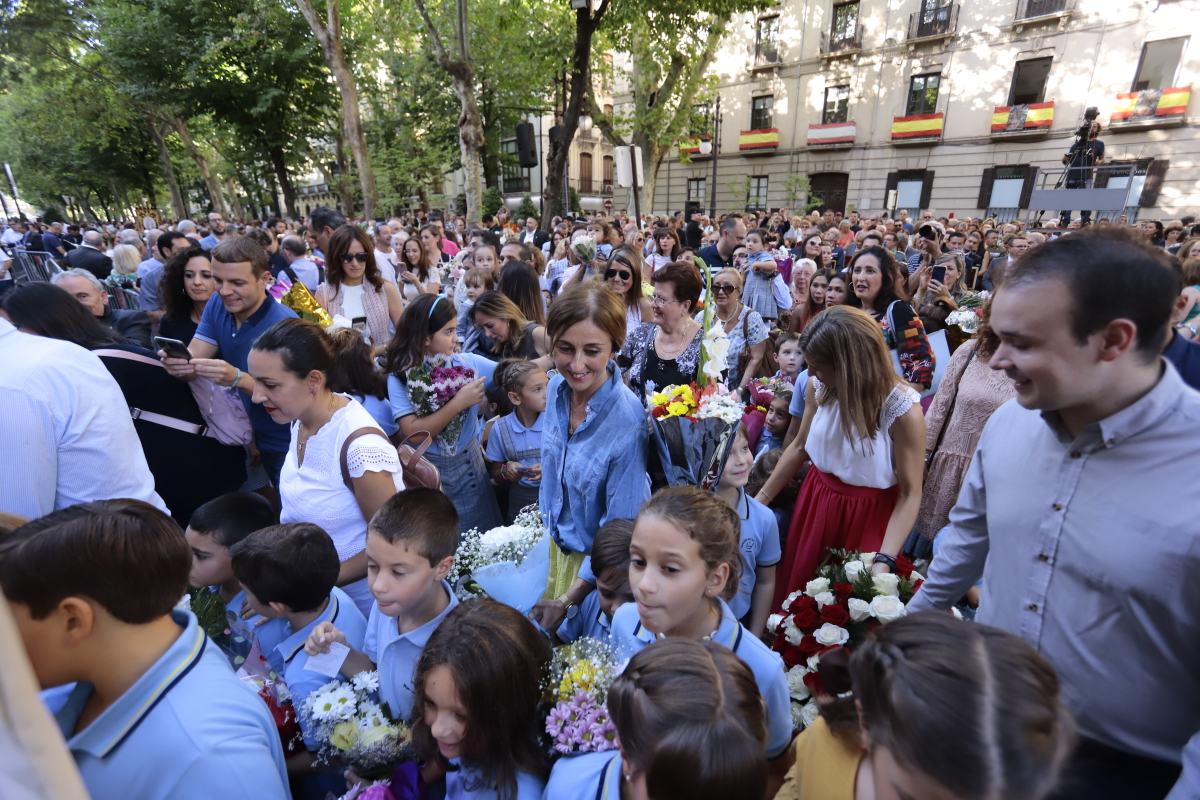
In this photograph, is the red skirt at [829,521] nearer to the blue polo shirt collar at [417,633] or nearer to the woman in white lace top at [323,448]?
the blue polo shirt collar at [417,633]

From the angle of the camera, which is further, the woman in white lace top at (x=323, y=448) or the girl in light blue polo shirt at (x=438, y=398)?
the girl in light blue polo shirt at (x=438, y=398)

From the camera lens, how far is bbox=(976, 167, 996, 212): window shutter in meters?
23.8

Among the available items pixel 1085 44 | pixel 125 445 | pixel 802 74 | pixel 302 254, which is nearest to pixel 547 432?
pixel 125 445

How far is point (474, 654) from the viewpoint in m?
1.77

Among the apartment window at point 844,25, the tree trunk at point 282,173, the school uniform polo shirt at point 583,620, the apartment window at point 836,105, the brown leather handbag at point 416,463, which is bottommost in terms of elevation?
the school uniform polo shirt at point 583,620

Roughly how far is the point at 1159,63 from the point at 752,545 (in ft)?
91.1

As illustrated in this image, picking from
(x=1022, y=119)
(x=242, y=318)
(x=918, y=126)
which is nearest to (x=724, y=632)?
(x=242, y=318)

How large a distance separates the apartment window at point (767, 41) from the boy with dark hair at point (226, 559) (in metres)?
32.4

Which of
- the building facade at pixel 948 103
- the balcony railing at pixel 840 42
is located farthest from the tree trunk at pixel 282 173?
the balcony railing at pixel 840 42

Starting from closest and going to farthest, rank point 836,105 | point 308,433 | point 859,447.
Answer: point 308,433 < point 859,447 < point 836,105

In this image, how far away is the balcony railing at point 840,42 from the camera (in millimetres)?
25609

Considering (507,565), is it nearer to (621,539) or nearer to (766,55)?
(621,539)

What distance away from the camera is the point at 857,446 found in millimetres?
2758

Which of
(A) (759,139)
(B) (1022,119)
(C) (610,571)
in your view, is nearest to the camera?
(C) (610,571)
